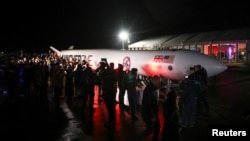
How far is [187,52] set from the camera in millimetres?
16016

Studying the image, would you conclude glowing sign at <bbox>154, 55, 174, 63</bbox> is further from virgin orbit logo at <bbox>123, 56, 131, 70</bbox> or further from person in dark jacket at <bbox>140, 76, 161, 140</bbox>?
person in dark jacket at <bbox>140, 76, 161, 140</bbox>

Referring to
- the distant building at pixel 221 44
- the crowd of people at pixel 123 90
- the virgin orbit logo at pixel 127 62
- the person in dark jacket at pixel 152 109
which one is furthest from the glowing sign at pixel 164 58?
the distant building at pixel 221 44

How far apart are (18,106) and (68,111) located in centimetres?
274

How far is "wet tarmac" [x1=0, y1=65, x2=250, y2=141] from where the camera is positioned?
9.17 meters

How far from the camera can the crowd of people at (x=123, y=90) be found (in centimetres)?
740

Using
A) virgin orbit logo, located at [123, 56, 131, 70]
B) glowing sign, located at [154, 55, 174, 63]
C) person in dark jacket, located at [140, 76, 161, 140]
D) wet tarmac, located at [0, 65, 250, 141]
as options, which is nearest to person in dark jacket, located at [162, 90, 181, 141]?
person in dark jacket, located at [140, 76, 161, 140]

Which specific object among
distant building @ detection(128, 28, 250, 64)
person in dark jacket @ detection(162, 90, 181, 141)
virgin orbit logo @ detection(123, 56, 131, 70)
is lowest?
person in dark jacket @ detection(162, 90, 181, 141)

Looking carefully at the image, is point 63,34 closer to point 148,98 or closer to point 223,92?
point 223,92

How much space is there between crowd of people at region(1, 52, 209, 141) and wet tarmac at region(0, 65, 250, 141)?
0.39 metres

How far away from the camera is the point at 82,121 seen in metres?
10.9

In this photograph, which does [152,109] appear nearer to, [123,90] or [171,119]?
[171,119]

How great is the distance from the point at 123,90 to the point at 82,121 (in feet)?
7.11

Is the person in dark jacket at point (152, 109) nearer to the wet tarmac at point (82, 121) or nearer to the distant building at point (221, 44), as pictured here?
the wet tarmac at point (82, 121)

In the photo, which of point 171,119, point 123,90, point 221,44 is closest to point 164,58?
point 123,90
